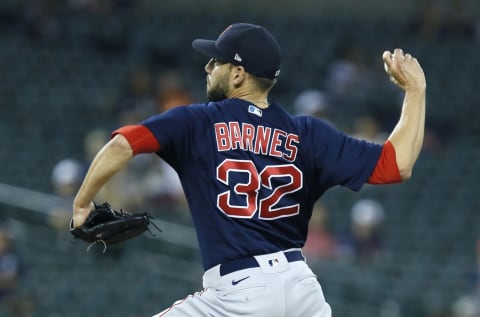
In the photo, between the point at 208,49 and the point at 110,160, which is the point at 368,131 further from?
the point at 110,160

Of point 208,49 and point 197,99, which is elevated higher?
point 208,49

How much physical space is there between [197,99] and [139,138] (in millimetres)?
8423

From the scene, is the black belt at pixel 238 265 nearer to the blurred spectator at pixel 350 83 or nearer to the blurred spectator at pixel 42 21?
the blurred spectator at pixel 350 83

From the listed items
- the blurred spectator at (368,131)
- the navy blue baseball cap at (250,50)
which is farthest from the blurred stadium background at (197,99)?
the navy blue baseball cap at (250,50)

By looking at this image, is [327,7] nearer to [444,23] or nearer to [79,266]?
[444,23]

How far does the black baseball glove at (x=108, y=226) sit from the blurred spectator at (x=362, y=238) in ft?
18.8

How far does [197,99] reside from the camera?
11.9 meters

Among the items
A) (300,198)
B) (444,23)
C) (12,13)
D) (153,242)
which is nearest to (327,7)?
(444,23)

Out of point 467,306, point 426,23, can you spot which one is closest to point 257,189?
point 467,306

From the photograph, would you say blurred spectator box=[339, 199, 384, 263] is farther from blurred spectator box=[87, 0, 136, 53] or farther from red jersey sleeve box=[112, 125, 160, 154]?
red jersey sleeve box=[112, 125, 160, 154]

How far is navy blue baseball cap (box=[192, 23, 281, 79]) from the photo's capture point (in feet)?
12.3

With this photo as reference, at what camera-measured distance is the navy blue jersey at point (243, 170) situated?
12.0 feet

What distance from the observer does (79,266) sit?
931 cm

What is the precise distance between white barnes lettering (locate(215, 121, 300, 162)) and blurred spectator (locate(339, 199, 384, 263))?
573 centimetres
